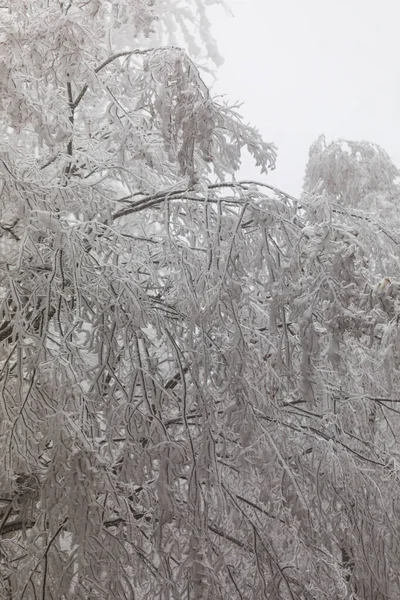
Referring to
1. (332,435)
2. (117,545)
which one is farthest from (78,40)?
(332,435)

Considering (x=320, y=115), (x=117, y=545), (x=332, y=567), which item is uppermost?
(x=320, y=115)

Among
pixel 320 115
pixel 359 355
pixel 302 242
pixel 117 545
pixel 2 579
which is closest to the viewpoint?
pixel 117 545

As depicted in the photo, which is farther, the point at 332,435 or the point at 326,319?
the point at 332,435

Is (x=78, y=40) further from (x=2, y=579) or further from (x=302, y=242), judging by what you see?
(x=2, y=579)

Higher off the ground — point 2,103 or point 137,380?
point 2,103

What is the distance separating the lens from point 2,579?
2.86 meters

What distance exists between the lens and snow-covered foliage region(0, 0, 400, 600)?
2303 millimetres

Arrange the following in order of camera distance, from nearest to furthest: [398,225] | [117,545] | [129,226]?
[117,545], [129,226], [398,225]

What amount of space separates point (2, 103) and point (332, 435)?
7.24 ft

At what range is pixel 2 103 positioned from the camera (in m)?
2.64

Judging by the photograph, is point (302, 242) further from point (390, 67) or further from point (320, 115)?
point (390, 67)

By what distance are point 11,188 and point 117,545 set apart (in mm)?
1364

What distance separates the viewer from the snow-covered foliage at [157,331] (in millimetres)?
2303

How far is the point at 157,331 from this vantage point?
8.73 feet
